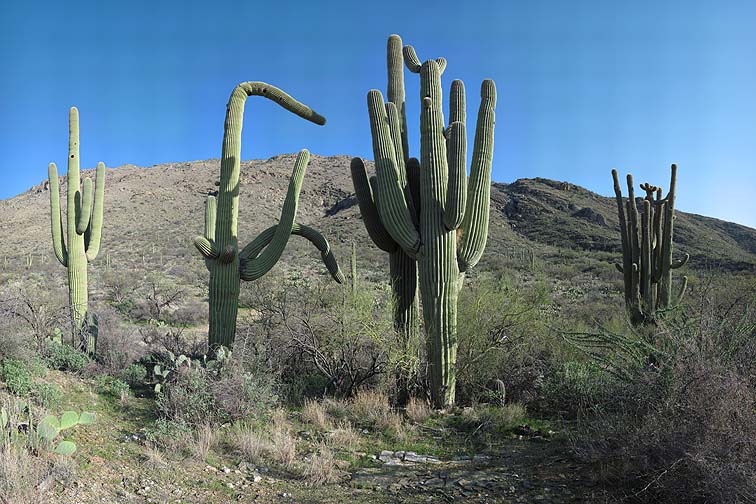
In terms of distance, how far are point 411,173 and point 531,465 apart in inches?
218

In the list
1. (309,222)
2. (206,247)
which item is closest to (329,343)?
(206,247)

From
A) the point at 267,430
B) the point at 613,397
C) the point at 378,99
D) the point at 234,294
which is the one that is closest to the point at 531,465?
the point at 613,397

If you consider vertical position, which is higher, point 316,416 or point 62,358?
point 62,358

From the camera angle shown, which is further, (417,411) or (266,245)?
(266,245)

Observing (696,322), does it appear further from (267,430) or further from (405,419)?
(267,430)

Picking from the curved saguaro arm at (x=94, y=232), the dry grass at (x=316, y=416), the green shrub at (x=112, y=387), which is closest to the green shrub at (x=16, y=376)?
the green shrub at (x=112, y=387)

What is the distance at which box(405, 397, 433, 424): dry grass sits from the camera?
7.72m

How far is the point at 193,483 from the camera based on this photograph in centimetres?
510

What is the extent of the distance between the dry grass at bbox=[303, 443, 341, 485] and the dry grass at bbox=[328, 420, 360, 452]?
62 centimetres

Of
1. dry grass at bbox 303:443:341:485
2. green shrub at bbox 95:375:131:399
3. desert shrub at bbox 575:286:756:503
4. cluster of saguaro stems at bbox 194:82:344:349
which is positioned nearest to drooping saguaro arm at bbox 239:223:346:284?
cluster of saguaro stems at bbox 194:82:344:349

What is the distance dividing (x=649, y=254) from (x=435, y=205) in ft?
16.3

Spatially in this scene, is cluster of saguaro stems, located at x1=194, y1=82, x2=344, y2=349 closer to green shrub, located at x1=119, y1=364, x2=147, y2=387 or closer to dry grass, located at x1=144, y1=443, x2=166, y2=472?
green shrub, located at x1=119, y1=364, x2=147, y2=387

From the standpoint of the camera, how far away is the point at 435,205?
854cm

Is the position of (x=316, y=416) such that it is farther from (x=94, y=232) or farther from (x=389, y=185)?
(x=94, y=232)
